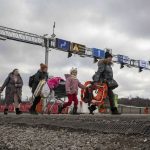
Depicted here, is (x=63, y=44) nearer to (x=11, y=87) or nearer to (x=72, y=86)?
(x=11, y=87)

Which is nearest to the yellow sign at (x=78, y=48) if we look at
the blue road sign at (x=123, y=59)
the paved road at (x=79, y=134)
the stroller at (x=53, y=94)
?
the blue road sign at (x=123, y=59)

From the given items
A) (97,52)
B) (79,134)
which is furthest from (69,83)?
(97,52)

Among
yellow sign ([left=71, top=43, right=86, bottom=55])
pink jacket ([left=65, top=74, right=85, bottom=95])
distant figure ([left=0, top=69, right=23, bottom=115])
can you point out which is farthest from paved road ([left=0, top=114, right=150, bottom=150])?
yellow sign ([left=71, top=43, right=86, bottom=55])

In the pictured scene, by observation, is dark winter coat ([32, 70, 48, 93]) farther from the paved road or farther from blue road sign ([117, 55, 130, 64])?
blue road sign ([117, 55, 130, 64])

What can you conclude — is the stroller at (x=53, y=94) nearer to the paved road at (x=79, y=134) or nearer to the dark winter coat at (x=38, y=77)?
the dark winter coat at (x=38, y=77)

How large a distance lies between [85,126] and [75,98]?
5.95 meters

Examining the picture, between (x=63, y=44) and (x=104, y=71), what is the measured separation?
30.8 metres

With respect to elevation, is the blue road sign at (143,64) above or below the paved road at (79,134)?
above

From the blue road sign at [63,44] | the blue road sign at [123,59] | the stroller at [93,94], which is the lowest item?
the stroller at [93,94]

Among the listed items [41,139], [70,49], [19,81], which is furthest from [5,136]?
[70,49]

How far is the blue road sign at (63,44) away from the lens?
1695 inches

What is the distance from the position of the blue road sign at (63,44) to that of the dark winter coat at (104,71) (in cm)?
2989

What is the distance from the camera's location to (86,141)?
278 inches

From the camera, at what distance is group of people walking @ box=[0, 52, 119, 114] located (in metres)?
12.9
